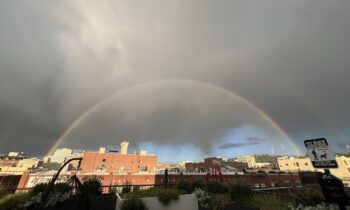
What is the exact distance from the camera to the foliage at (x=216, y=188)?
8977mm

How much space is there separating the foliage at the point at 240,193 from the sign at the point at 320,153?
172 inches

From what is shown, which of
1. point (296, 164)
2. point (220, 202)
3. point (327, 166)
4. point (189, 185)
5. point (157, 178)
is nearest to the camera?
point (327, 166)

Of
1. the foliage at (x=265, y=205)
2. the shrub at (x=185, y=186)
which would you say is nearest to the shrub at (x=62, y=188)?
the shrub at (x=185, y=186)

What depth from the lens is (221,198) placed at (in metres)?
7.61

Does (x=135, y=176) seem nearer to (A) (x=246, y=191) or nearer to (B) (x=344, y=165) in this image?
(A) (x=246, y=191)

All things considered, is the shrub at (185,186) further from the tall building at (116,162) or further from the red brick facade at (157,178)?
the tall building at (116,162)

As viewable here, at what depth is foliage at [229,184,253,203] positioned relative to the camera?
8.00m

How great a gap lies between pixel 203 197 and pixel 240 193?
5.47ft

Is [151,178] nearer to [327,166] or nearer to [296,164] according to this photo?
[327,166]

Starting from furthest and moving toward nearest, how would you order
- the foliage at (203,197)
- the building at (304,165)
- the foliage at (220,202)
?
1. the building at (304,165)
2. the foliage at (203,197)
3. the foliage at (220,202)

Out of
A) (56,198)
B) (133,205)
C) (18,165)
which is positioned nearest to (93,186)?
(56,198)

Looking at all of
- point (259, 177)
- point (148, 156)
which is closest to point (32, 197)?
point (259, 177)

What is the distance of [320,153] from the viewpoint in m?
4.39

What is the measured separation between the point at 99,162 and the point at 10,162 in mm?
41475
